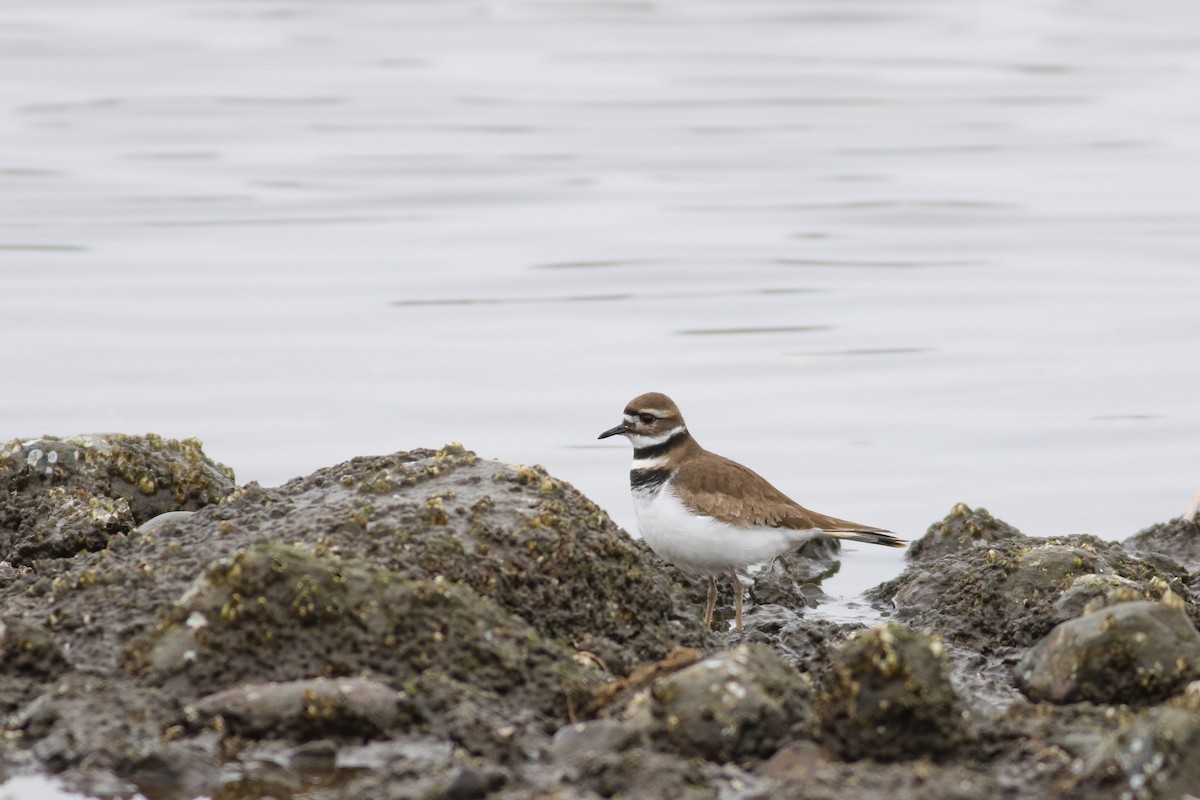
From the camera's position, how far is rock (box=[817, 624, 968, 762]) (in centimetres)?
536

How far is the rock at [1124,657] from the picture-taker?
600 centimetres

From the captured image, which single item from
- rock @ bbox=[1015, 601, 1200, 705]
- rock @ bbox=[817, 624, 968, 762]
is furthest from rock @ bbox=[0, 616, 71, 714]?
rock @ bbox=[1015, 601, 1200, 705]

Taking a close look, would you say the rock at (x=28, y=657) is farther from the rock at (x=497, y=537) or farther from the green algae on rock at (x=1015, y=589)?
the green algae on rock at (x=1015, y=589)

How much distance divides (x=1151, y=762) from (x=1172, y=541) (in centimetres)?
535

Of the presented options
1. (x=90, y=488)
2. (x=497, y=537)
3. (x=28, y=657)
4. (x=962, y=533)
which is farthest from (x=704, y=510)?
(x=28, y=657)

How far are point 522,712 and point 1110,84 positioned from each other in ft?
93.4

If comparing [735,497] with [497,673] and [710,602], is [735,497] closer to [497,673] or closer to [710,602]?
[710,602]

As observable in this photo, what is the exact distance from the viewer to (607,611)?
6855 millimetres

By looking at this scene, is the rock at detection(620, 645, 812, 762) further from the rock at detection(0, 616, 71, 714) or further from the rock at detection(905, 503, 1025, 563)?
the rock at detection(905, 503, 1025, 563)

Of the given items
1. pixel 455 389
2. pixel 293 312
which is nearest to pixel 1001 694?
pixel 455 389

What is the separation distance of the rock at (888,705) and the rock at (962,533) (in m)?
3.61

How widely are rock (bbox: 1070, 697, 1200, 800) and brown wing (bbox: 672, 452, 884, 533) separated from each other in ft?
11.7

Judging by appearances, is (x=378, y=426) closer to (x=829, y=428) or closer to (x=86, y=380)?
(x=86, y=380)

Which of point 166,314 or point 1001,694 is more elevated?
point 166,314
